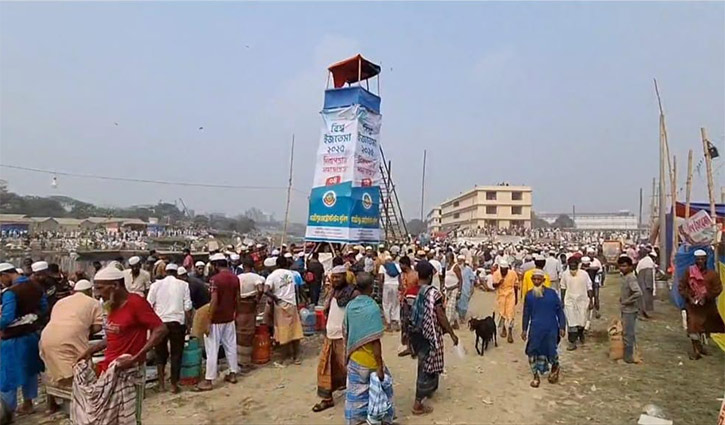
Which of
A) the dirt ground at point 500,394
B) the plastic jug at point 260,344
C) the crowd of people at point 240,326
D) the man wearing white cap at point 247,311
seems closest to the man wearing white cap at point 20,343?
the crowd of people at point 240,326

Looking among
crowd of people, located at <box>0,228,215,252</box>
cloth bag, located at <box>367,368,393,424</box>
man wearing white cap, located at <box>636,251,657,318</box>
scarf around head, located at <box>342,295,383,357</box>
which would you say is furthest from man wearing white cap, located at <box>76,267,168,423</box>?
crowd of people, located at <box>0,228,215,252</box>

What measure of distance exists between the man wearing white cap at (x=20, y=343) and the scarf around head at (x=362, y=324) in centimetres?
375

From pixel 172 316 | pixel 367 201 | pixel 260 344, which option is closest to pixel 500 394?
pixel 260 344

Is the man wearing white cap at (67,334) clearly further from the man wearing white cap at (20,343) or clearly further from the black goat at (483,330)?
the black goat at (483,330)

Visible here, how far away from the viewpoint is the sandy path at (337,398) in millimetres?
5688

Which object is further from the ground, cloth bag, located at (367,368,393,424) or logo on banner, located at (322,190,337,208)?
logo on banner, located at (322,190,337,208)

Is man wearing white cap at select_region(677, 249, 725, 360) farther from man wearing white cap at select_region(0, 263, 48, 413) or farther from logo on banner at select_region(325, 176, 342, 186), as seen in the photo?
man wearing white cap at select_region(0, 263, 48, 413)

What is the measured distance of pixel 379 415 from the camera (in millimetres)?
4938

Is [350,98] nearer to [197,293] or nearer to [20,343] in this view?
[197,293]

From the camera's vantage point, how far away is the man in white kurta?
8.78 m

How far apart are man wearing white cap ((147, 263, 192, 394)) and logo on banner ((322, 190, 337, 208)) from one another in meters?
8.47

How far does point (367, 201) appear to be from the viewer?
15.1m

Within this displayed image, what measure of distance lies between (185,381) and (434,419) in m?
3.33

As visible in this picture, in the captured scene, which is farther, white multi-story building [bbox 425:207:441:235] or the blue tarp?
white multi-story building [bbox 425:207:441:235]
